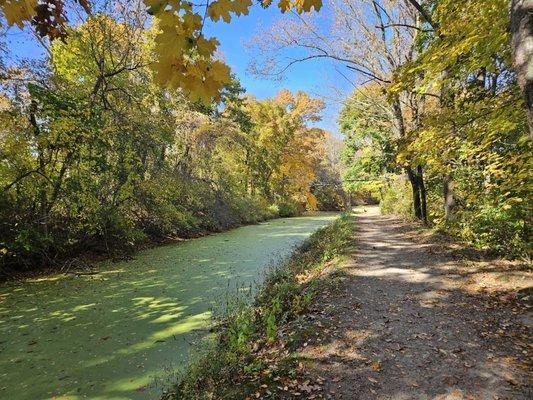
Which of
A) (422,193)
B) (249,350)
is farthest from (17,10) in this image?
(422,193)

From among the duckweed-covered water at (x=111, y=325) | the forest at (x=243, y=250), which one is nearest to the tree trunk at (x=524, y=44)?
the forest at (x=243, y=250)

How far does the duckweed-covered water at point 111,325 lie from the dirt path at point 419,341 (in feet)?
6.00

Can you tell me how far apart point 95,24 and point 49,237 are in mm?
6170

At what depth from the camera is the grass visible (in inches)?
132

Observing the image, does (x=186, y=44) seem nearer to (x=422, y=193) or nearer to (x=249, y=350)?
(x=249, y=350)

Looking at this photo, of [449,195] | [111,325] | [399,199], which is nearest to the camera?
[111,325]

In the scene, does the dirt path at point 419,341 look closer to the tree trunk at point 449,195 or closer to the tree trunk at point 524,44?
the tree trunk at point 524,44

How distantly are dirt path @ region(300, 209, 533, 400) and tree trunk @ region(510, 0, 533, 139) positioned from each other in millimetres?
2200

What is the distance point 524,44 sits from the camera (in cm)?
227

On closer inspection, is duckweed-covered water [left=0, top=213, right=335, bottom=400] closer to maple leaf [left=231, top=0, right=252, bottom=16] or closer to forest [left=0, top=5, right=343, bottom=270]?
forest [left=0, top=5, right=343, bottom=270]

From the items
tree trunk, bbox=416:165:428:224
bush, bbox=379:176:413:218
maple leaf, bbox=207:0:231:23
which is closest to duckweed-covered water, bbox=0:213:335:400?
maple leaf, bbox=207:0:231:23

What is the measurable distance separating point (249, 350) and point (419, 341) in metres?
1.83

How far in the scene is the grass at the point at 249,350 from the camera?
336cm

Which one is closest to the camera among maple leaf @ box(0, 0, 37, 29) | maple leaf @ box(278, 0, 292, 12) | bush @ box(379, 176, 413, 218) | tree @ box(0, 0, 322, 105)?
tree @ box(0, 0, 322, 105)
